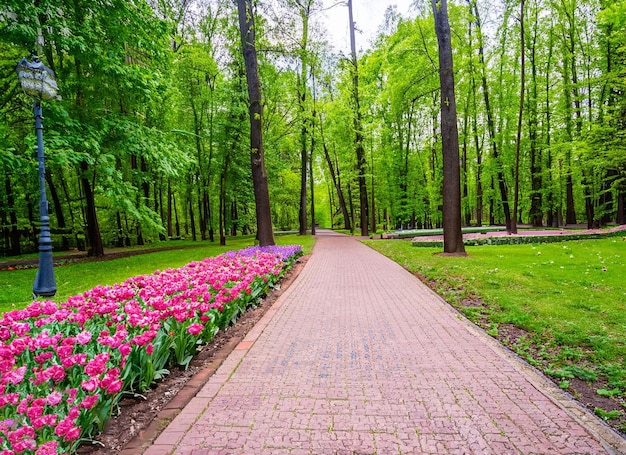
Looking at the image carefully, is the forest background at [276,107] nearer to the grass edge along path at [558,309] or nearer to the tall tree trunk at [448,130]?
the tall tree trunk at [448,130]

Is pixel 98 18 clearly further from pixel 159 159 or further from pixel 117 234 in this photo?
pixel 117 234

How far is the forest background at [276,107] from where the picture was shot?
9.69 m

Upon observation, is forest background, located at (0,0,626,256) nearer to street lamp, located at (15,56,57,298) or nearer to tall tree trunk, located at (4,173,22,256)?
tall tree trunk, located at (4,173,22,256)

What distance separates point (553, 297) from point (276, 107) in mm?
19156

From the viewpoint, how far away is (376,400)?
267 centimetres

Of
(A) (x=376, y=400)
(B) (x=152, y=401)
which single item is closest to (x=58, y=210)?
(B) (x=152, y=401)

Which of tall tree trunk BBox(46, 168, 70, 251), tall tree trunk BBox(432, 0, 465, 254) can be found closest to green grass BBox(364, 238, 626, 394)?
tall tree trunk BBox(432, 0, 465, 254)

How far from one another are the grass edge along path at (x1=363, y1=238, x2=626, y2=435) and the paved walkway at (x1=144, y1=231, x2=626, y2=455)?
333 mm

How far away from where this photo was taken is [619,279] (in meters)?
6.36

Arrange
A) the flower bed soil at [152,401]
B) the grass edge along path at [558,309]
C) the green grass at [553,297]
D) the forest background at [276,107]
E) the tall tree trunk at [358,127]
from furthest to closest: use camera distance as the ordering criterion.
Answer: the tall tree trunk at [358,127], the forest background at [276,107], the green grass at [553,297], the grass edge along path at [558,309], the flower bed soil at [152,401]

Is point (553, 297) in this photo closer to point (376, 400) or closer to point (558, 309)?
point (558, 309)

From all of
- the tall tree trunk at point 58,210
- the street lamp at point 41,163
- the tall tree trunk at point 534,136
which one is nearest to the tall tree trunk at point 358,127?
the tall tree trunk at point 534,136

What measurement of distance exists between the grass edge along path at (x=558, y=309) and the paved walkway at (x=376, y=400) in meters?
0.33

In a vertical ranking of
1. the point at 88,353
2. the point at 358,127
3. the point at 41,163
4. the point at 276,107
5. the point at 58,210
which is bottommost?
the point at 88,353
